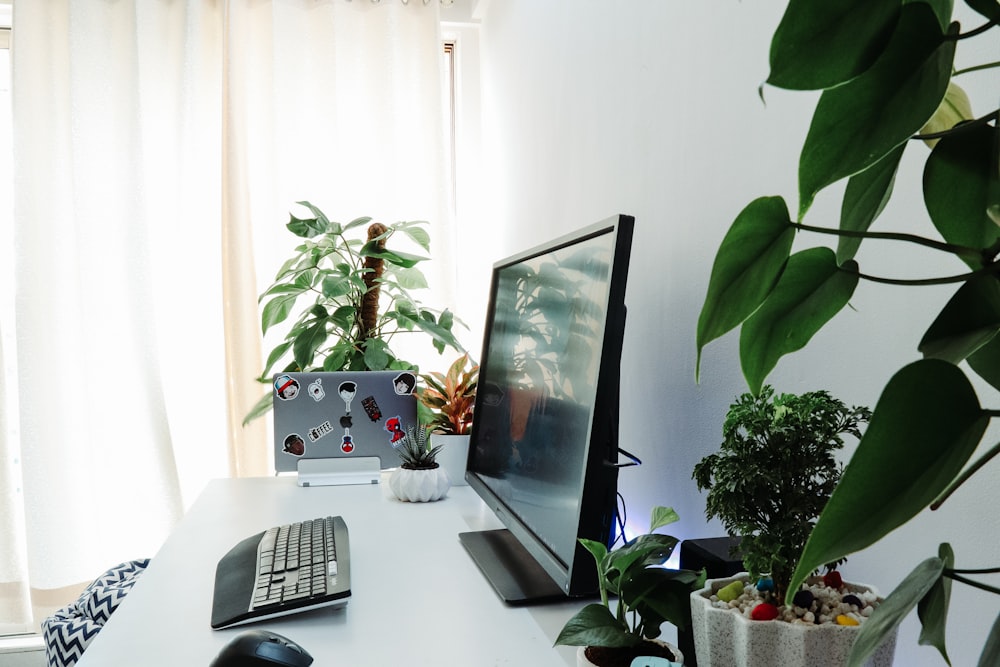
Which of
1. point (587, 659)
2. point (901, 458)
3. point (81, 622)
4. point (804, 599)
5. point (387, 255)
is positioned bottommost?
point (81, 622)

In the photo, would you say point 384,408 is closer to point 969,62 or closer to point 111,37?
point 969,62

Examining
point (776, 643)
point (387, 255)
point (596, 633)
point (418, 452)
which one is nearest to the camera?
point (776, 643)

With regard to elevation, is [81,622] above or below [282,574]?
below

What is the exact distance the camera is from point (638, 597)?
715mm

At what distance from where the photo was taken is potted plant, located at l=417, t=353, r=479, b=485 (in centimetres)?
177

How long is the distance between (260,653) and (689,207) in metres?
0.84

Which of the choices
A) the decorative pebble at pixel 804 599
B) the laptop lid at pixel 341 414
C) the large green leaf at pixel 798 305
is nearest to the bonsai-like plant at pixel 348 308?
the laptop lid at pixel 341 414

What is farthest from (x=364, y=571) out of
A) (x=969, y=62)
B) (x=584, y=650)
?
(x=969, y=62)

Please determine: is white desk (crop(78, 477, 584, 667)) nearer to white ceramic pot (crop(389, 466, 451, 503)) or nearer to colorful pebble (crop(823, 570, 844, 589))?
white ceramic pot (crop(389, 466, 451, 503))

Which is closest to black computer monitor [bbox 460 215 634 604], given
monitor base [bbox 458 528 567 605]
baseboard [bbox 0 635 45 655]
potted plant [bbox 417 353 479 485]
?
monitor base [bbox 458 528 567 605]

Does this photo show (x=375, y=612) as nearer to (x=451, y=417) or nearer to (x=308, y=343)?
(x=451, y=417)

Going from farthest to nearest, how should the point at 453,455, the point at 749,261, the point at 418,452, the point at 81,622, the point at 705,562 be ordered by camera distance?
the point at 453,455 → the point at 418,452 → the point at 81,622 → the point at 705,562 → the point at 749,261

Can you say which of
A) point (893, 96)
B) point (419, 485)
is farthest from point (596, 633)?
point (419, 485)

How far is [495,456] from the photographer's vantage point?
1.34 metres
